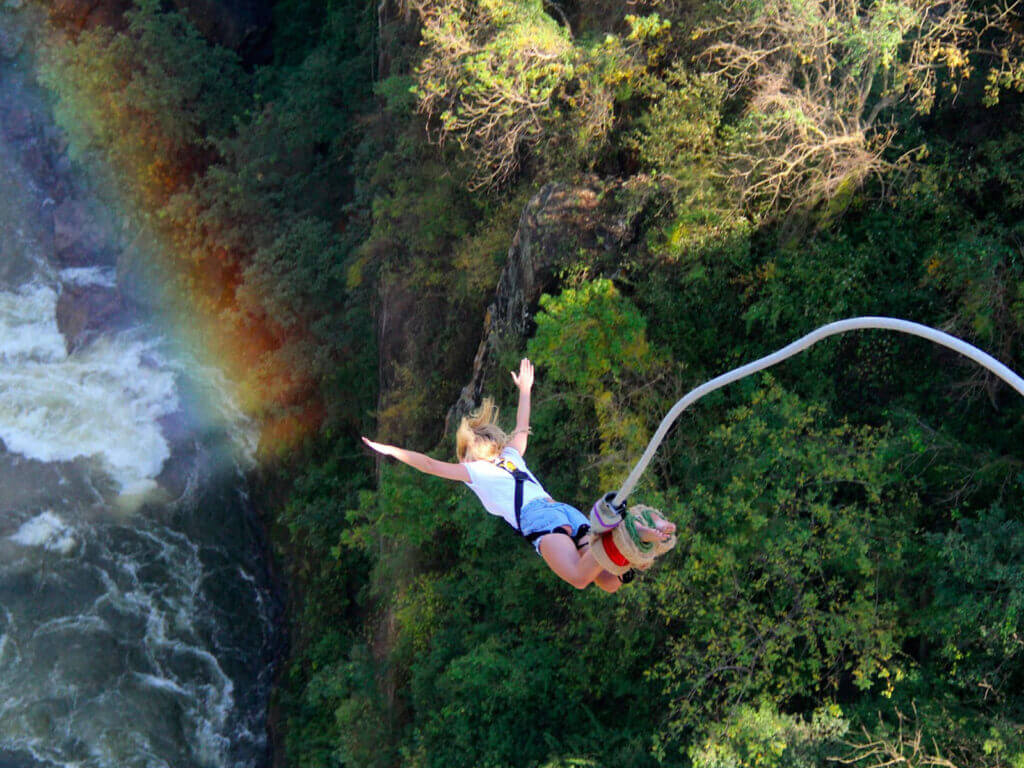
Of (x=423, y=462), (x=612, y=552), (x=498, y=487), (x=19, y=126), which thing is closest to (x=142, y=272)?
(x=19, y=126)

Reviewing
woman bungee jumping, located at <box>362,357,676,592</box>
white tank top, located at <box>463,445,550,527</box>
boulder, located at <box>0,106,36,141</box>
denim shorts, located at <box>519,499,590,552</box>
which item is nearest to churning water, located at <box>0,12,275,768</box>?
boulder, located at <box>0,106,36,141</box>

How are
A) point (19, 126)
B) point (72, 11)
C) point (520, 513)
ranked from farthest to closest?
1. point (19, 126)
2. point (72, 11)
3. point (520, 513)

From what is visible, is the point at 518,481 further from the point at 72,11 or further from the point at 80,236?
the point at 72,11

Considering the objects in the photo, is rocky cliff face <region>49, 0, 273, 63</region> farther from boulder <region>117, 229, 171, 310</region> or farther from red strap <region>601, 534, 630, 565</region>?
red strap <region>601, 534, 630, 565</region>

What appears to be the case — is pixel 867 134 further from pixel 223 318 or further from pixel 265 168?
pixel 223 318

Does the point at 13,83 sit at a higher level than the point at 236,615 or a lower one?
higher

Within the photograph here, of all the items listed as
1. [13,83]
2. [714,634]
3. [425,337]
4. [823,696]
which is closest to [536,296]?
[425,337]
